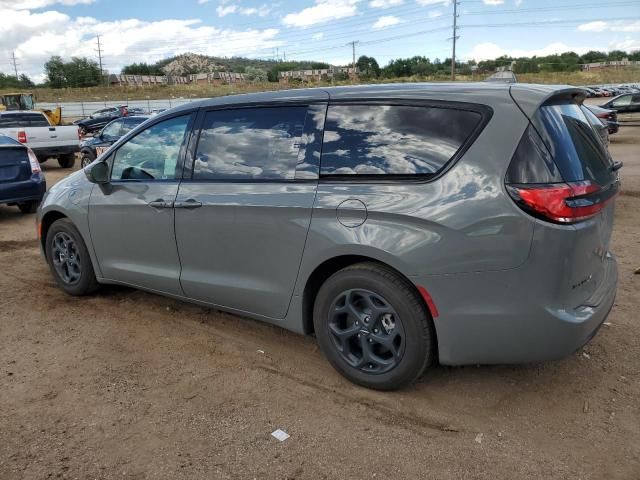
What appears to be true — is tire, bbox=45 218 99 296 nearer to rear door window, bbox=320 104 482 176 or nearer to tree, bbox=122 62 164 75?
rear door window, bbox=320 104 482 176

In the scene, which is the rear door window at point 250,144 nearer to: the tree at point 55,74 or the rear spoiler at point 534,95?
the rear spoiler at point 534,95

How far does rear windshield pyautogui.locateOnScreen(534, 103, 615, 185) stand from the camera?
279 cm

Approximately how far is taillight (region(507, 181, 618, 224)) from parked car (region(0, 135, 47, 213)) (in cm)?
830

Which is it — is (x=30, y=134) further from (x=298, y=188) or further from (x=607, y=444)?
(x=607, y=444)

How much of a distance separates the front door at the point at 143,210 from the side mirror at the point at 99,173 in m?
0.07

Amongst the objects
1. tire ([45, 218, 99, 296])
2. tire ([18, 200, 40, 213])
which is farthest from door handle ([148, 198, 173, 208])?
tire ([18, 200, 40, 213])

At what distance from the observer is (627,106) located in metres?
26.1

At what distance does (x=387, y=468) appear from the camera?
103 inches

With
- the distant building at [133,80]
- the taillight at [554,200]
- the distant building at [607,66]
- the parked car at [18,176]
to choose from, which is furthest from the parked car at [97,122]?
the distant building at [607,66]

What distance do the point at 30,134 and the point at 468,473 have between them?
52.0 feet

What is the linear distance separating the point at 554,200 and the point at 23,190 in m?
8.51

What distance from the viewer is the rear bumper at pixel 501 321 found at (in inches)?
109

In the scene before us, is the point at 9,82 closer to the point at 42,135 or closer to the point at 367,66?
the point at 367,66

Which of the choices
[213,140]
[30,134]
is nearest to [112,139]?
[30,134]
